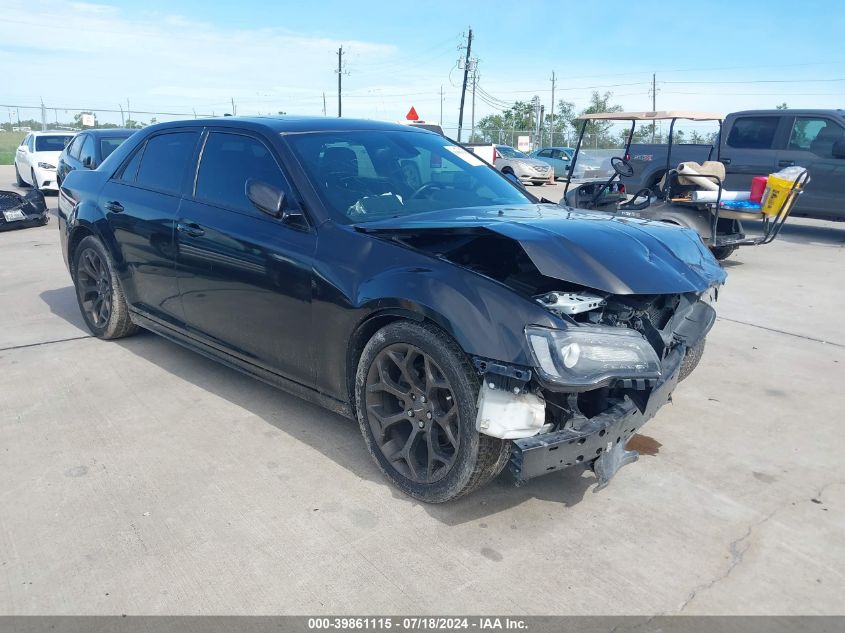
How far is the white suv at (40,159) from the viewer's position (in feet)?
54.7

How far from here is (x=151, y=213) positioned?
14.9 feet

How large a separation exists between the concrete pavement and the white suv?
13852 millimetres

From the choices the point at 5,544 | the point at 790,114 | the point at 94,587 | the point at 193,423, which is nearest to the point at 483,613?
the point at 94,587

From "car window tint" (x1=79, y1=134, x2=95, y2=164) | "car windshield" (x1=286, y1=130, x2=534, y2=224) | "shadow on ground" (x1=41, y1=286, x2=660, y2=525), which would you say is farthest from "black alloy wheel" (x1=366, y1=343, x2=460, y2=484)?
"car window tint" (x1=79, y1=134, x2=95, y2=164)

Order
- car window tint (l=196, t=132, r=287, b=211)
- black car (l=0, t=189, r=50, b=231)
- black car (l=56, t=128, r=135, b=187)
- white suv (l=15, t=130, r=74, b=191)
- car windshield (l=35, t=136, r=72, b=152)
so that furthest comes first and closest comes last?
car windshield (l=35, t=136, r=72, b=152) → white suv (l=15, t=130, r=74, b=191) → black car (l=0, t=189, r=50, b=231) → black car (l=56, t=128, r=135, b=187) → car window tint (l=196, t=132, r=287, b=211)

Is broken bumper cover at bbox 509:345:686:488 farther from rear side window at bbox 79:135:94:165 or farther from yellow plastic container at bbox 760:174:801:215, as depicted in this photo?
rear side window at bbox 79:135:94:165

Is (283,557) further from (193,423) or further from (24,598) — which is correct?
(193,423)

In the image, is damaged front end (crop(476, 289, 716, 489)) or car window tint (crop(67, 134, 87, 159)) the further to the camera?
car window tint (crop(67, 134, 87, 159))

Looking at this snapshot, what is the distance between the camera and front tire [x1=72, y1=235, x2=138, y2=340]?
5.17 meters

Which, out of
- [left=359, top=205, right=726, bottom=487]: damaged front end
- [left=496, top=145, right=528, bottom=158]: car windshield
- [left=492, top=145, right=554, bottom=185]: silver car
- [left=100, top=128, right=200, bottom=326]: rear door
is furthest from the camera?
[left=496, top=145, right=528, bottom=158]: car windshield

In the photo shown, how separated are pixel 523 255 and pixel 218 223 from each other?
1.85 m

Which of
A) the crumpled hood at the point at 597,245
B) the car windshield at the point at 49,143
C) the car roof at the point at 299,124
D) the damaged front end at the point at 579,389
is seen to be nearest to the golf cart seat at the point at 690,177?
the car roof at the point at 299,124

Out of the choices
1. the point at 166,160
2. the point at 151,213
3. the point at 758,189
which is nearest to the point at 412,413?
the point at 151,213

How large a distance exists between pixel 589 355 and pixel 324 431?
176 centimetres
